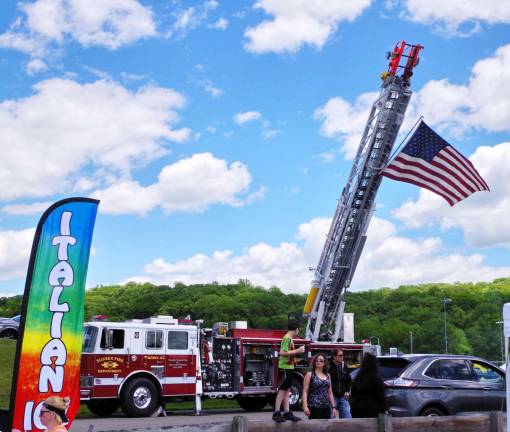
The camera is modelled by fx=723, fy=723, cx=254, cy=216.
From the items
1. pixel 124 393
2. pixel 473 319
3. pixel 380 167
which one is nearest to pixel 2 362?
pixel 124 393

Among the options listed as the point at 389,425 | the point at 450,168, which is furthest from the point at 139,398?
the point at 450,168

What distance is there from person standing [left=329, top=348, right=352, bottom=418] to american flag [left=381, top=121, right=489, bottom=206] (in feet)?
36.0

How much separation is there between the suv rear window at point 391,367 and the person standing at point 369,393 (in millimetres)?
2366

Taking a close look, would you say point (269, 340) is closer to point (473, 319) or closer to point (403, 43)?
point (403, 43)

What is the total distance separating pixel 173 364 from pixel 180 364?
204mm

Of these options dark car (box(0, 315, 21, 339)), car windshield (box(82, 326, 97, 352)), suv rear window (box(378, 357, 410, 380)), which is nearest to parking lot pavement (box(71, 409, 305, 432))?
car windshield (box(82, 326, 97, 352))

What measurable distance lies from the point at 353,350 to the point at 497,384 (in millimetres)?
9277

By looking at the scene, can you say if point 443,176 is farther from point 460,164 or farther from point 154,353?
point 154,353

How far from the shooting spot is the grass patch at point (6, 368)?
18.3 meters

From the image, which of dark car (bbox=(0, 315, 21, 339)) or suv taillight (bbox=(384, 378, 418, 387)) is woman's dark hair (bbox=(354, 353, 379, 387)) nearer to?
suv taillight (bbox=(384, 378, 418, 387))

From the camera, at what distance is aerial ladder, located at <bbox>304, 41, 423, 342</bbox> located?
21828mm

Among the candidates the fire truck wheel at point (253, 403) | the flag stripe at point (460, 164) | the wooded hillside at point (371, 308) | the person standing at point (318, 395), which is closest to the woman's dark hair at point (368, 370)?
Answer: the person standing at point (318, 395)

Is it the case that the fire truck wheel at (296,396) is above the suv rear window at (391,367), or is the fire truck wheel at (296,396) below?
below

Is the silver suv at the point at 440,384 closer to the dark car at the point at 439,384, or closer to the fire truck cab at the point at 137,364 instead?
the dark car at the point at 439,384
